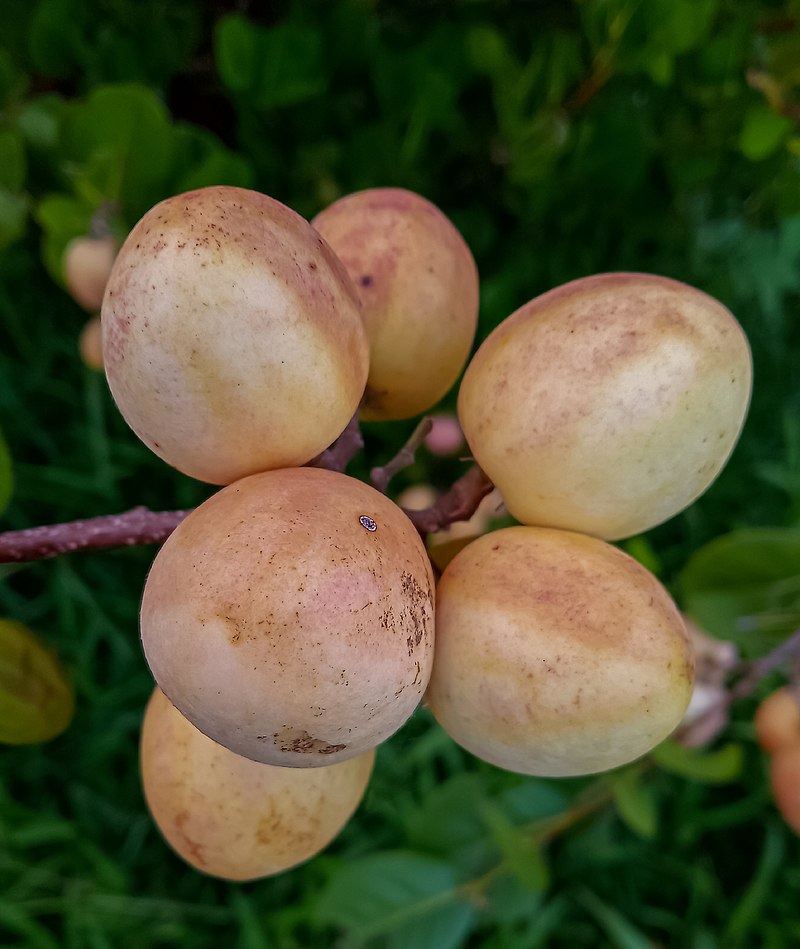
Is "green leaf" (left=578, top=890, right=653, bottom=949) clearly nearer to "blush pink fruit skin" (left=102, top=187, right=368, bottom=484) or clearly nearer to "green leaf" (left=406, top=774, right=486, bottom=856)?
"green leaf" (left=406, top=774, right=486, bottom=856)

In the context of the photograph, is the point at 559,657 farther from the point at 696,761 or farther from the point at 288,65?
the point at 288,65

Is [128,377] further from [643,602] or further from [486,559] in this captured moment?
[643,602]

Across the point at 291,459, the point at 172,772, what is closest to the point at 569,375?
the point at 291,459

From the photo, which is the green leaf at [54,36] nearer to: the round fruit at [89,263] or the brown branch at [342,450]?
the round fruit at [89,263]

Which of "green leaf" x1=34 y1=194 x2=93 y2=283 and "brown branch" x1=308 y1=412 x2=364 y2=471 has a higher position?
"brown branch" x1=308 y1=412 x2=364 y2=471

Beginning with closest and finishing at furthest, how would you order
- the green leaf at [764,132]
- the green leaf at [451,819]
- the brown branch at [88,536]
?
the brown branch at [88,536]
the green leaf at [764,132]
the green leaf at [451,819]

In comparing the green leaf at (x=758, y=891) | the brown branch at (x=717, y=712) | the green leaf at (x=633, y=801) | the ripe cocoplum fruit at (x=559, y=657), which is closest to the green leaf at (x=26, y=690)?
the ripe cocoplum fruit at (x=559, y=657)

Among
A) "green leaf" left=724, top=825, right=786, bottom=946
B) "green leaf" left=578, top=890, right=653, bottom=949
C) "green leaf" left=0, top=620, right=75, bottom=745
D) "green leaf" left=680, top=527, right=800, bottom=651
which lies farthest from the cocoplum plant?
"green leaf" left=724, top=825, right=786, bottom=946
